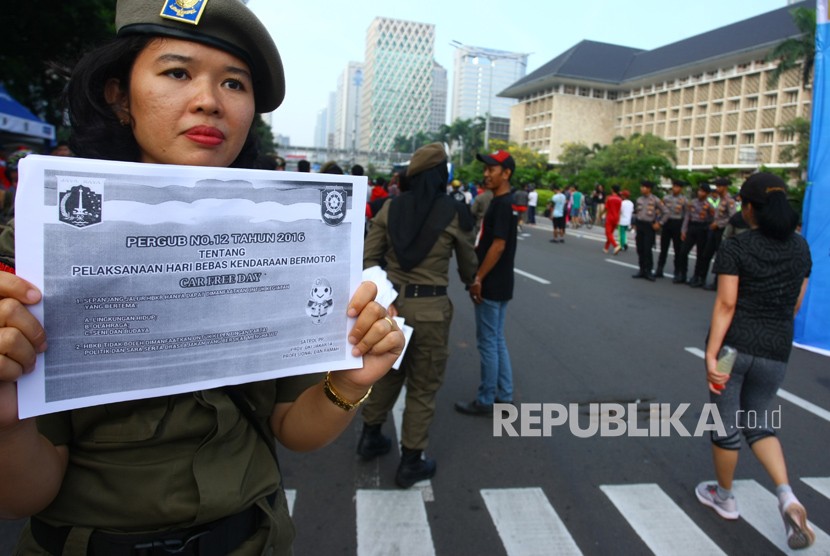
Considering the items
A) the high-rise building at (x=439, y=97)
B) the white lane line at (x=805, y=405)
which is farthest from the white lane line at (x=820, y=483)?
the high-rise building at (x=439, y=97)

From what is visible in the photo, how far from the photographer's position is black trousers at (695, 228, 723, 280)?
10.3 metres

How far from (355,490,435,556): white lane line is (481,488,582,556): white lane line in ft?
1.32

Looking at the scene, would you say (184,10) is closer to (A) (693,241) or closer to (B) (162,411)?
(B) (162,411)

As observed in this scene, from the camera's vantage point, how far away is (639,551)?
2.88 meters

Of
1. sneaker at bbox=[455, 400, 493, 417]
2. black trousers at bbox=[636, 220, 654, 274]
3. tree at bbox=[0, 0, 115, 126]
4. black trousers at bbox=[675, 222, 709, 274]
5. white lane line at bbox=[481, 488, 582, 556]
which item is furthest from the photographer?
tree at bbox=[0, 0, 115, 126]

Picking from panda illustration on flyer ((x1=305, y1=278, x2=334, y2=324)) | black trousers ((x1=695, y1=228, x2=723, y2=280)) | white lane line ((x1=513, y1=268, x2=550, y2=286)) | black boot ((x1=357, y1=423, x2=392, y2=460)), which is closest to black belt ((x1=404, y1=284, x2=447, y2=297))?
black boot ((x1=357, y1=423, x2=392, y2=460))

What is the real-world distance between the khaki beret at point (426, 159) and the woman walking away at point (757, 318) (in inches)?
66.0

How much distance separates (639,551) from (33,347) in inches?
114

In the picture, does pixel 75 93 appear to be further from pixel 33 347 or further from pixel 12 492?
pixel 12 492

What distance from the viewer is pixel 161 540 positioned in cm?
115

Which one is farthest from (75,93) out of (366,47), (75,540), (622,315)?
(366,47)

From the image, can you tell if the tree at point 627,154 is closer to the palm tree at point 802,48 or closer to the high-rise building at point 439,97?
the palm tree at point 802,48

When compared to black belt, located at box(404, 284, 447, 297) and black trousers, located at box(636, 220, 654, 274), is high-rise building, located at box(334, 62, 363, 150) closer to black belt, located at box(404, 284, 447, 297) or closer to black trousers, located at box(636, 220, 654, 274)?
black trousers, located at box(636, 220, 654, 274)

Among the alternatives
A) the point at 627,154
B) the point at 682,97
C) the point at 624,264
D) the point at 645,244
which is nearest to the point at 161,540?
the point at 645,244
